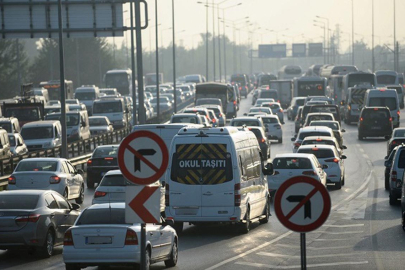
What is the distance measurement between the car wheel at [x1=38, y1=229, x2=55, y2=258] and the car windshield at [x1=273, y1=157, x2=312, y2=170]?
11631mm

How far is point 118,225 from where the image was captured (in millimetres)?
16625

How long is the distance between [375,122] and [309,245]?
127 ft

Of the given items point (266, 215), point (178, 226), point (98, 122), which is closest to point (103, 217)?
point (178, 226)

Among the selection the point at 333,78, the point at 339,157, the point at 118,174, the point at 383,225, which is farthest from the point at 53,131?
the point at 333,78

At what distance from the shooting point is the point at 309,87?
92.1m

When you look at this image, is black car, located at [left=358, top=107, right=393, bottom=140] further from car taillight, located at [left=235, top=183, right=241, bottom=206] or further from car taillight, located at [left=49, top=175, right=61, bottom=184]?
car taillight, located at [left=235, top=183, right=241, bottom=206]

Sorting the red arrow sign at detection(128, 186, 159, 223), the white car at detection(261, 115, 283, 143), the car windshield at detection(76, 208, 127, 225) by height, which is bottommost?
the white car at detection(261, 115, 283, 143)

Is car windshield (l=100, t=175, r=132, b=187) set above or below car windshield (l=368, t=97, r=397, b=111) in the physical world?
above

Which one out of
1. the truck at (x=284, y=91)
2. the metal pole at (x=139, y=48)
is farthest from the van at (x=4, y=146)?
the truck at (x=284, y=91)

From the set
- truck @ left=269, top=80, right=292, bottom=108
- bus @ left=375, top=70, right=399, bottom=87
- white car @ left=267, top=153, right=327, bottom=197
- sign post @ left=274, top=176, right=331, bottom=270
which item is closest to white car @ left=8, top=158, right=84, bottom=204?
white car @ left=267, top=153, right=327, bottom=197

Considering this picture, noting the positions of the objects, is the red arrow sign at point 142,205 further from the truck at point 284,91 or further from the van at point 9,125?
the truck at point 284,91

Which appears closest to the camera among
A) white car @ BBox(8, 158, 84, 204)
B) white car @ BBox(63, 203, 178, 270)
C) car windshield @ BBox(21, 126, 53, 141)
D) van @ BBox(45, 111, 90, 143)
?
white car @ BBox(63, 203, 178, 270)

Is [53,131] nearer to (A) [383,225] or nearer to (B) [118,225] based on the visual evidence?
(A) [383,225]

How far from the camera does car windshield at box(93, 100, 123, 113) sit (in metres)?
67.6
